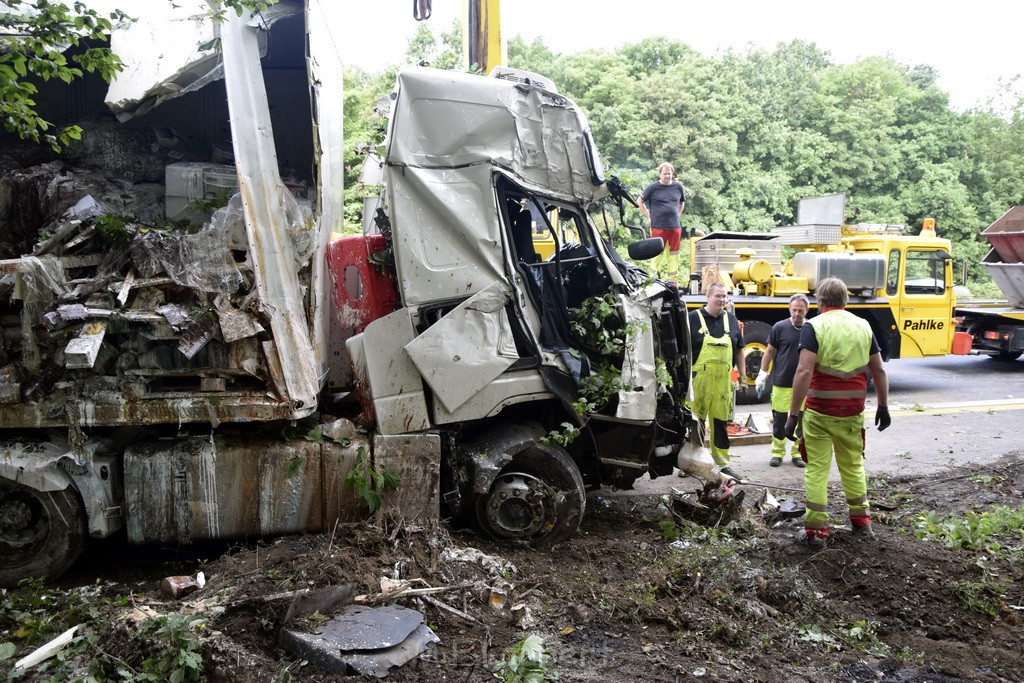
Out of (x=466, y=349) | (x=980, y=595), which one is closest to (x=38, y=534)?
(x=466, y=349)

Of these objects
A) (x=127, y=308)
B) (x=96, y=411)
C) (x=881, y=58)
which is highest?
(x=881, y=58)

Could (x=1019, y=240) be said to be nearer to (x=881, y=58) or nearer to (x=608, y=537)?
→ (x=608, y=537)

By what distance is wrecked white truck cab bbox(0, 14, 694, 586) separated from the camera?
13.5 ft

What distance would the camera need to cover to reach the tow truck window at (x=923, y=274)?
1053 cm

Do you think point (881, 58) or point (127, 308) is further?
point (881, 58)

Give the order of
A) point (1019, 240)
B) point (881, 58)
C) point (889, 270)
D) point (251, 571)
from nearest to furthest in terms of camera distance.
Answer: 1. point (251, 571)
2. point (889, 270)
3. point (1019, 240)
4. point (881, 58)

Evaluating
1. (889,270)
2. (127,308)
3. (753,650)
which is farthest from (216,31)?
(889,270)

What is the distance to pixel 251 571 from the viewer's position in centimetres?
397

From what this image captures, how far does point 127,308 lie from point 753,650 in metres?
3.55

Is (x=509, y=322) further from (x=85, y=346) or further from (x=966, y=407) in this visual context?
(x=966, y=407)

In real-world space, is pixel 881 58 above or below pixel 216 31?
above

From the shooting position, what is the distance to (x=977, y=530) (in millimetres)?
5082

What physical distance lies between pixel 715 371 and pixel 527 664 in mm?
3636

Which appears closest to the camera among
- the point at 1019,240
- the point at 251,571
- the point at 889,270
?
the point at 251,571
